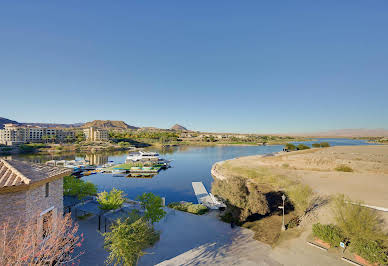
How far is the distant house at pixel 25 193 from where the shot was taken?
6117 millimetres

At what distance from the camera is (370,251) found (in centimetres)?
793

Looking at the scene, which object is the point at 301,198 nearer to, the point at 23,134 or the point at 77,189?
the point at 77,189

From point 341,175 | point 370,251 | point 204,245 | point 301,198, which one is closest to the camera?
point 370,251

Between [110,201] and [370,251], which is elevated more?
[110,201]

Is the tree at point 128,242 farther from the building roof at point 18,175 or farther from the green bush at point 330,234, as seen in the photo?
the green bush at point 330,234

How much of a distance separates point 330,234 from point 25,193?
1295 cm

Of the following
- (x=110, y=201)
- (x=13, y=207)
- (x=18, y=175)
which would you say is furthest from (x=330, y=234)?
(x=18, y=175)

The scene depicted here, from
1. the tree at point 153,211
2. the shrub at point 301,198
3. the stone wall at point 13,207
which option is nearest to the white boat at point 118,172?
the tree at point 153,211

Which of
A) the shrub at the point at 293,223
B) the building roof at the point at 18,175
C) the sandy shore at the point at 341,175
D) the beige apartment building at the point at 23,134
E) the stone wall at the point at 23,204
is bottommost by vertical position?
the sandy shore at the point at 341,175

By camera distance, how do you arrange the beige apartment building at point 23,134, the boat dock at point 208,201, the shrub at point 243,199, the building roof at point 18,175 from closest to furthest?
the building roof at point 18,175, the shrub at point 243,199, the boat dock at point 208,201, the beige apartment building at point 23,134

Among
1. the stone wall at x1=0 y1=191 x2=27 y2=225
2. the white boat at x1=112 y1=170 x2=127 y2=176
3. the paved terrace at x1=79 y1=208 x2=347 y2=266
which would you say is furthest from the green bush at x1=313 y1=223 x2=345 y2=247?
the white boat at x1=112 y1=170 x2=127 y2=176

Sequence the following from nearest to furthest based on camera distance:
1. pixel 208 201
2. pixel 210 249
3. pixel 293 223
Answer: pixel 210 249 → pixel 293 223 → pixel 208 201

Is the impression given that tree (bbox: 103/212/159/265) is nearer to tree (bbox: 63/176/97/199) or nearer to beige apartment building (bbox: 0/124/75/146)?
tree (bbox: 63/176/97/199)

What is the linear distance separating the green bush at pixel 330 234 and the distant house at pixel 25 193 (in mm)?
12391
